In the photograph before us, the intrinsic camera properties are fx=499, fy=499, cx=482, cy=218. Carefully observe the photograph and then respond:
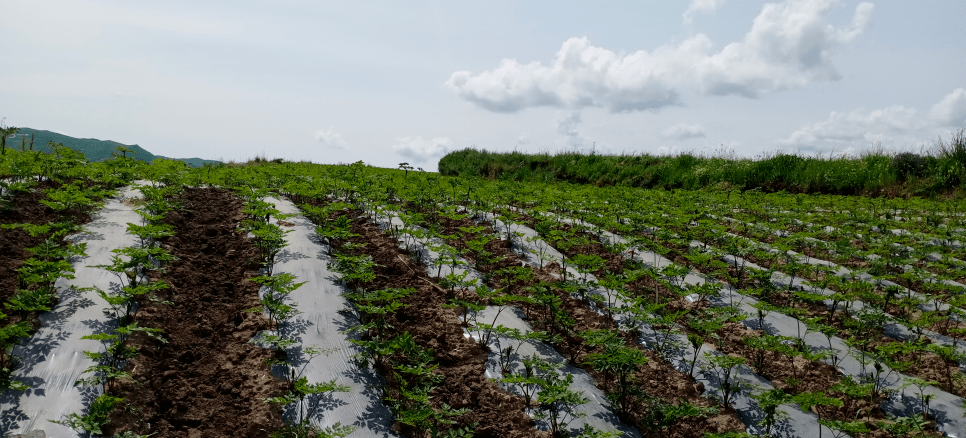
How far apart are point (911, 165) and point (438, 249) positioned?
55.4ft

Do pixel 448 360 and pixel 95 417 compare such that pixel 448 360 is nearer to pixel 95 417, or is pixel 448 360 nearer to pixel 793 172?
pixel 95 417

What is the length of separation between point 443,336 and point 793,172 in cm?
1612

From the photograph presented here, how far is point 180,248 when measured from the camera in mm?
7793

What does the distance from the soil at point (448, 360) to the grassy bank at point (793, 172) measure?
12108 mm

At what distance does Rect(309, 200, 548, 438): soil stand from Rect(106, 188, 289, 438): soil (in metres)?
1.21

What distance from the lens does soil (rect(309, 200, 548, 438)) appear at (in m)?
4.21

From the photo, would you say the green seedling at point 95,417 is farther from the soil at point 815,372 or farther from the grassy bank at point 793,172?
the grassy bank at point 793,172

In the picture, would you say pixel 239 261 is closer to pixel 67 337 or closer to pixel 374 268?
pixel 374 268

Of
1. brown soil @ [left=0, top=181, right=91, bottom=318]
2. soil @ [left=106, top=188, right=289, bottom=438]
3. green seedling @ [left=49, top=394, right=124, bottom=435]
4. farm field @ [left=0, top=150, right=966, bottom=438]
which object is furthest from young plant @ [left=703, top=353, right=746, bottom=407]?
brown soil @ [left=0, top=181, right=91, bottom=318]

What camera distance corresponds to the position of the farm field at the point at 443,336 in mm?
4152

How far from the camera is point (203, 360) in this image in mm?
5113

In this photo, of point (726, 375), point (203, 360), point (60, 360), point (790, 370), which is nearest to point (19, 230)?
point (60, 360)

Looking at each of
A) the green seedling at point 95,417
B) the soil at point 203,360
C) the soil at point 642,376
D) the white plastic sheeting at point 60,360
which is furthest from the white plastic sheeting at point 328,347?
the soil at point 642,376

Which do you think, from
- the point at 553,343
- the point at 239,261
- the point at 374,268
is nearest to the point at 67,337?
the point at 239,261
